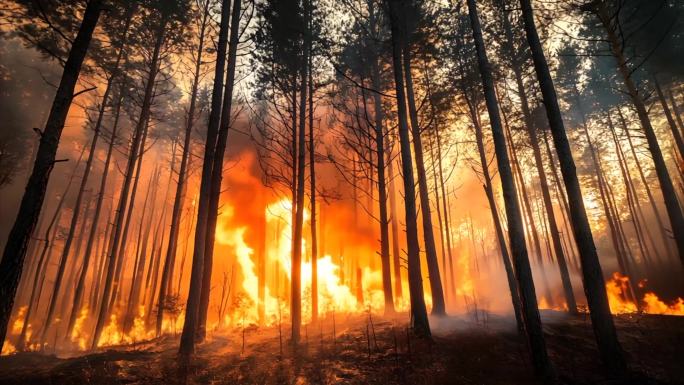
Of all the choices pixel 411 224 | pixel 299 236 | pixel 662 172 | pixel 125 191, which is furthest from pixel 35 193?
pixel 662 172

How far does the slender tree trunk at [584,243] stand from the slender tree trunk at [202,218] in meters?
8.41

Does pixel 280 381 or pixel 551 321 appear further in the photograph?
pixel 551 321

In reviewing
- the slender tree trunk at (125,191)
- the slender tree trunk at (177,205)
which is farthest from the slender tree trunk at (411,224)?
the slender tree trunk at (125,191)

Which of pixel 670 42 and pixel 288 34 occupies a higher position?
pixel 670 42

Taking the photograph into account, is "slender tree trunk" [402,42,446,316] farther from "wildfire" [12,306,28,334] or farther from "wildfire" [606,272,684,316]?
"wildfire" [12,306,28,334]

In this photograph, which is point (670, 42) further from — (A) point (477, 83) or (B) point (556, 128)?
(B) point (556, 128)

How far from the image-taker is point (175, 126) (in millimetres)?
23547

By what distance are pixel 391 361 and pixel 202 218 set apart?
5.80 metres

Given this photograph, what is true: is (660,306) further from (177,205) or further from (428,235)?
(177,205)

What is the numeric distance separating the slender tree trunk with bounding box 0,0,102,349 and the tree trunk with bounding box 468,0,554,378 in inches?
324

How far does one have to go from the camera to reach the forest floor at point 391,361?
5.37 meters

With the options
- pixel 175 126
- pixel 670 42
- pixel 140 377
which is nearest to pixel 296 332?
pixel 140 377

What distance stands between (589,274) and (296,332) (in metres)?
7.34

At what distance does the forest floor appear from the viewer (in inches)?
211
